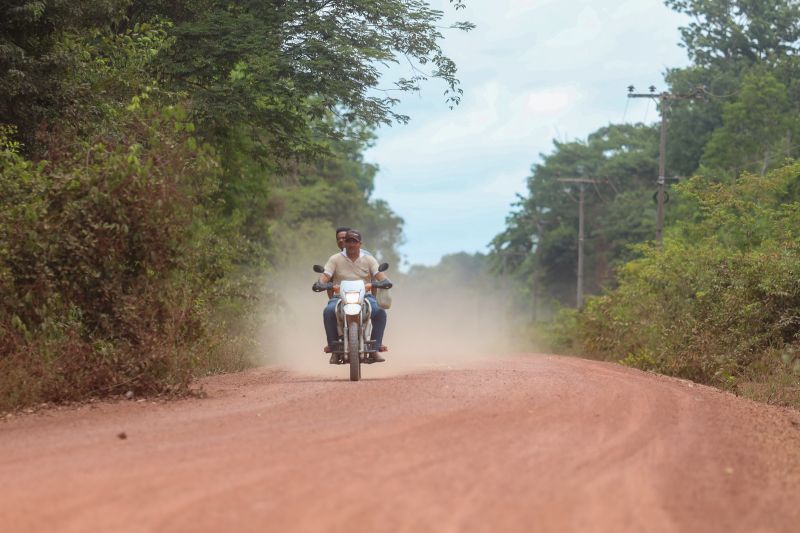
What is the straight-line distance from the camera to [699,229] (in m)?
36.6

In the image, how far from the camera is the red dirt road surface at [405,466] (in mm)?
5953

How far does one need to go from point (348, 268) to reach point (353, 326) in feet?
4.10

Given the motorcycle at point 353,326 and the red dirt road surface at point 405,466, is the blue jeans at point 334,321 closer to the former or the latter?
the motorcycle at point 353,326

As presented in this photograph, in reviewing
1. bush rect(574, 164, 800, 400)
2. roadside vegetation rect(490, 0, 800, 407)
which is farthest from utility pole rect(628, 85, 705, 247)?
bush rect(574, 164, 800, 400)

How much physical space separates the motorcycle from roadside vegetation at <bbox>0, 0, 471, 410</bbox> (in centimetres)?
167

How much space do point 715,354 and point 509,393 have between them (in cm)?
955

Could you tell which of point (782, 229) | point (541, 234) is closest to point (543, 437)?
point (782, 229)

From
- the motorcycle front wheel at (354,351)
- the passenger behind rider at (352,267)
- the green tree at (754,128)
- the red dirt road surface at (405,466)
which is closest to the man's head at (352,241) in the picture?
the passenger behind rider at (352,267)

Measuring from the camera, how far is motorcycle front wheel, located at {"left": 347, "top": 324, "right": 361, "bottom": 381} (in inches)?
563

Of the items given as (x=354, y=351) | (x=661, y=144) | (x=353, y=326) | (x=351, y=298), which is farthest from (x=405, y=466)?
(x=661, y=144)

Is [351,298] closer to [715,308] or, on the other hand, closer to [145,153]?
[145,153]

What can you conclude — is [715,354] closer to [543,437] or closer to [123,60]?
[123,60]

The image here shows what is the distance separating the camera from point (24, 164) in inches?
508

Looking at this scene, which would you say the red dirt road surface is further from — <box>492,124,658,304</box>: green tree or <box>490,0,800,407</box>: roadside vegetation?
<box>492,124,658,304</box>: green tree
